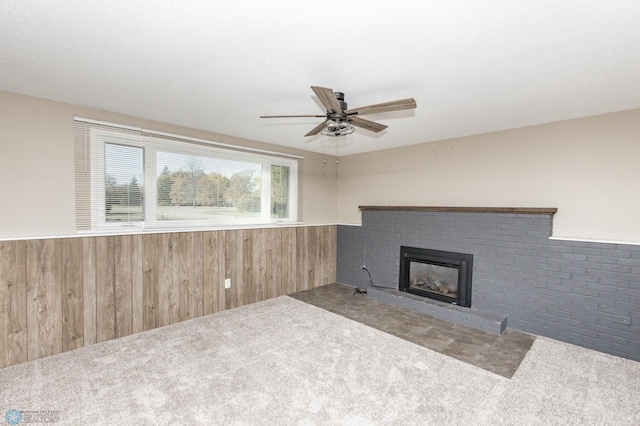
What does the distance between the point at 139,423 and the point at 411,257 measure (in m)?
3.66

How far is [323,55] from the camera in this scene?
1923 mm

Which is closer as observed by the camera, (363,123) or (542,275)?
(363,123)

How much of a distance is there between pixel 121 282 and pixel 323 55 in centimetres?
301

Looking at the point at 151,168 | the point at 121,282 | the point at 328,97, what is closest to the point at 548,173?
the point at 328,97

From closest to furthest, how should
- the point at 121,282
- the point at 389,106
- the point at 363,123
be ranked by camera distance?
the point at 389,106 → the point at 363,123 → the point at 121,282

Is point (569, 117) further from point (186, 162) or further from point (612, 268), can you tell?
point (186, 162)

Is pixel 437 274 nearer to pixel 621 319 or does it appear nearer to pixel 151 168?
pixel 621 319

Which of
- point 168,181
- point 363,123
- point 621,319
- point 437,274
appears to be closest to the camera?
point 363,123

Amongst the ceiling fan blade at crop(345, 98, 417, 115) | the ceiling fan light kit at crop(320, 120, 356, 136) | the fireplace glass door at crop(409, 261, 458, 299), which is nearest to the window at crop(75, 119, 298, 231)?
the ceiling fan light kit at crop(320, 120, 356, 136)

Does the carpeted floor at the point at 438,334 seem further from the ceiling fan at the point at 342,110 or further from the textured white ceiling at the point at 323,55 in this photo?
the textured white ceiling at the point at 323,55

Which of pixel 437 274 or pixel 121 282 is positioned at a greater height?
pixel 121 282

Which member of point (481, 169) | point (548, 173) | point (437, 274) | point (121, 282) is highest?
point (481, 169)

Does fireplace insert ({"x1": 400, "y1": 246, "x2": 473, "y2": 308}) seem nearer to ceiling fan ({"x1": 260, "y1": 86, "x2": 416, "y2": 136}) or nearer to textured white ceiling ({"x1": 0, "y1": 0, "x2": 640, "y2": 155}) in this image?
textured white ceiling ({"x1": 0, "y1": 0, "x2": 640, "y2": 155})

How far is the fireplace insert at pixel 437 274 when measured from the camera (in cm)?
391
